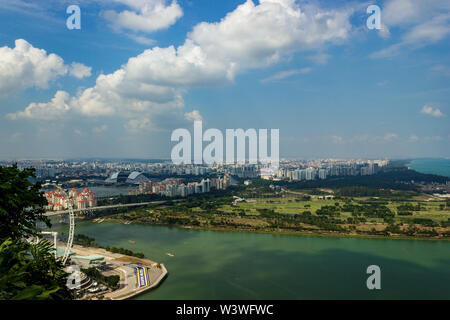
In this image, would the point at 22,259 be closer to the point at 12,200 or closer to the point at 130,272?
the point at 12,200

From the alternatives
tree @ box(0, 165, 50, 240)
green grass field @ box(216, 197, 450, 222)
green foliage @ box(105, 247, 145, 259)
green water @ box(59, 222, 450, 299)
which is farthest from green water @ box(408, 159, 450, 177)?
tree @ box(0, 165, 50, 240)

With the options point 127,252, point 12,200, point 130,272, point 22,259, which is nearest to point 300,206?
point 127,252

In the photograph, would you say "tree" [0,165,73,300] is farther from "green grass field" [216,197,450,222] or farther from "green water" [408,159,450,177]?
"green water" [408,159,450,177]

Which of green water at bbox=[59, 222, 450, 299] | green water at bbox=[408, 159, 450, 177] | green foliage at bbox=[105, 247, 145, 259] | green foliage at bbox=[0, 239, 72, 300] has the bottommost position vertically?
green water at bbox=[59, 222, 450, 299]

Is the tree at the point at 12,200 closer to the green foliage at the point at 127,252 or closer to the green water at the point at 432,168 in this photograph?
the green foliage at the point at 127,252

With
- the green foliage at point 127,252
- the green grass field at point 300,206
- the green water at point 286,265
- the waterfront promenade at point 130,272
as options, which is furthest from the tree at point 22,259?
the green grass field at point 300,206
